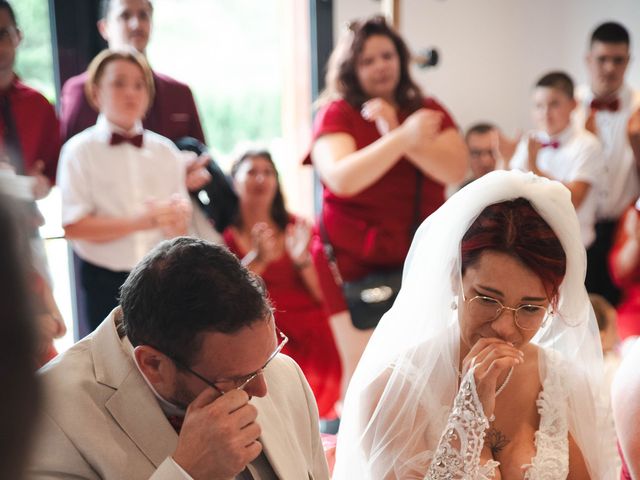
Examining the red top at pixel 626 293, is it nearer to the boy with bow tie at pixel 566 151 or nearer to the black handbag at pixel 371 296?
the boy with bow tie at pixel 566 151

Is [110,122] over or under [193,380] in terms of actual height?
over

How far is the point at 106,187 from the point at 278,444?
1.57 m

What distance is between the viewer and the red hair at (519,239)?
169 cm

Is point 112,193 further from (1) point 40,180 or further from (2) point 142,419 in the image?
(2) point 142,419

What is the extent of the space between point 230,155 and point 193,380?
3.12 m

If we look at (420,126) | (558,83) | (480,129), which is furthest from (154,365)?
(480,129)

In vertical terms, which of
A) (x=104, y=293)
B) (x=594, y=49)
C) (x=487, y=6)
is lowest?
(x=104, y=293)

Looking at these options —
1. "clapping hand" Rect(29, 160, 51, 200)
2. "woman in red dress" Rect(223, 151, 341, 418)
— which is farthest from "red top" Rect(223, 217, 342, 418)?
"clapping hand" Rect(29, 160, 51, 200)

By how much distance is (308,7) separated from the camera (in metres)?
4.47

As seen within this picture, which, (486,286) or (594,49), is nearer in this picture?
(486,286)

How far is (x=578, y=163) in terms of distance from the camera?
12.8 feet

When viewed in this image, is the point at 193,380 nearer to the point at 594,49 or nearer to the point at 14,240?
the point at 14,240

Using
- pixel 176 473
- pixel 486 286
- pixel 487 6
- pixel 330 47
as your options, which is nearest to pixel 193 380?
pixel 176 473

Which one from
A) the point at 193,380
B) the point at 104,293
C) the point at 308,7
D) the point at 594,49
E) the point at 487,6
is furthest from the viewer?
the point at 487,6
